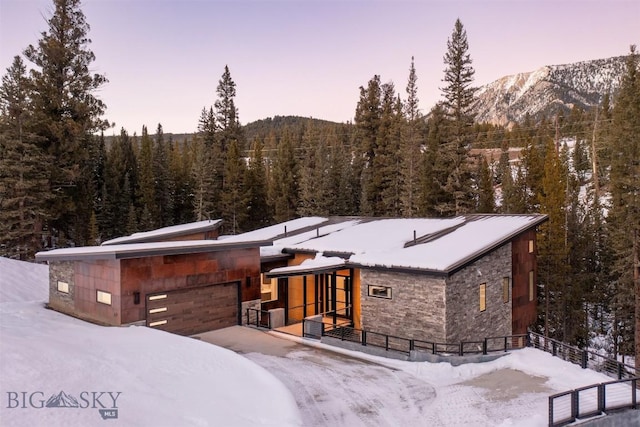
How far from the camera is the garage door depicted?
15266mm

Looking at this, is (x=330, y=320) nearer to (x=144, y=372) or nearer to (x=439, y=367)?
(x=439, y=367)

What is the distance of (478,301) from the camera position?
1639 centimetres

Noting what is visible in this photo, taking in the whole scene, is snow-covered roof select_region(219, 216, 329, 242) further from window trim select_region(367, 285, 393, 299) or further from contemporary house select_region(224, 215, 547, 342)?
window trim select_region(367, 285, 393, 299)

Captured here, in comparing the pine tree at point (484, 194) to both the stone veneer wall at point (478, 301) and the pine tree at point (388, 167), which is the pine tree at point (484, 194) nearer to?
the pine tree at point (388, 167)

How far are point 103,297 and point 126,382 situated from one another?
7.13 meters

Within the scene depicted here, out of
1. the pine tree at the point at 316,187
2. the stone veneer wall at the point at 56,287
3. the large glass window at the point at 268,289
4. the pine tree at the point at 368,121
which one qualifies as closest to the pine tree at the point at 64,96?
the stone veneer wall at the point at 56,287

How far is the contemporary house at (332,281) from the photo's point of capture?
14891mm

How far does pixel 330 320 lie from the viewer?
18.9 meters

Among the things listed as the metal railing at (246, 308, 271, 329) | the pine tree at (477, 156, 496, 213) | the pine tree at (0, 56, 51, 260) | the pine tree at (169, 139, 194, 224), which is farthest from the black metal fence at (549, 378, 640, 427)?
the pine tree at (169, 139, 194, 224)

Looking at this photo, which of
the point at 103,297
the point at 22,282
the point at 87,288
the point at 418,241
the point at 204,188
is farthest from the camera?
the point at 204,188

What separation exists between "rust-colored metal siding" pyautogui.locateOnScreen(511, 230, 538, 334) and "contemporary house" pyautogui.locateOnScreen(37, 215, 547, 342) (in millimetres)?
44

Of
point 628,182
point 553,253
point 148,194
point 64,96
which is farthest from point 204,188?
point 628,182

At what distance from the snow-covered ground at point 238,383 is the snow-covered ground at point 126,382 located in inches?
1.1

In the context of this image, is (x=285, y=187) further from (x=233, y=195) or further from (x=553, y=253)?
(x=553, y=253)
